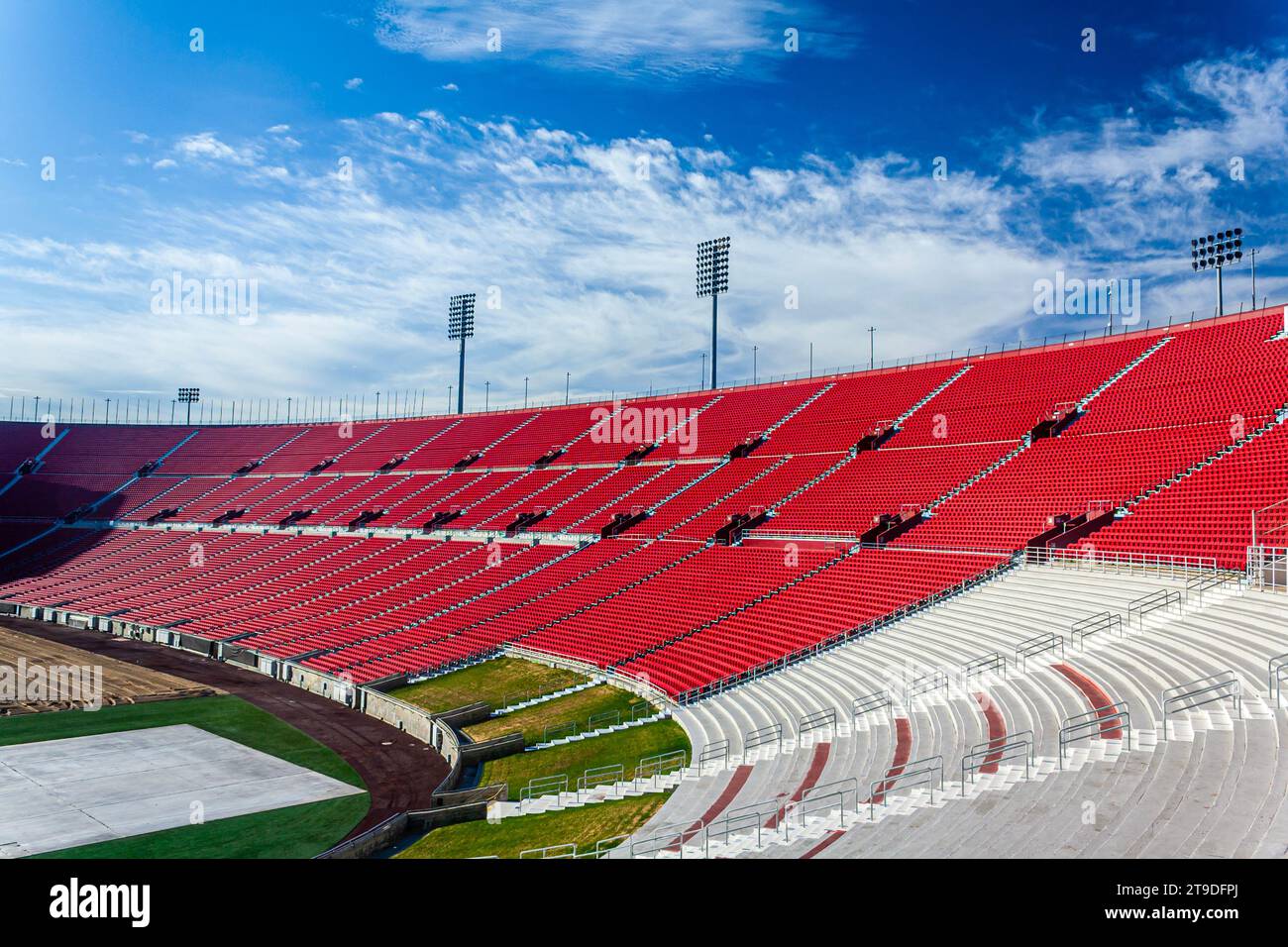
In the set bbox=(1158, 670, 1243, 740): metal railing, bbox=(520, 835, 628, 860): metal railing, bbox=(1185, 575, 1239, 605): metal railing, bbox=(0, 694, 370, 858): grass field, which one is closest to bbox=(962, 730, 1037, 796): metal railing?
bbox=(1158, 670, 1243, 740): metal railing

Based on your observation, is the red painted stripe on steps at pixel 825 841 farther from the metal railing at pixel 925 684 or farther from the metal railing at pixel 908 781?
the metal railing at pixel 925 684

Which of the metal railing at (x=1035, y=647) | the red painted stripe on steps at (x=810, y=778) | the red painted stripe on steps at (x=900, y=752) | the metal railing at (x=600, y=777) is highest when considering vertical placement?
the metal railing at (x=1035, y=647)

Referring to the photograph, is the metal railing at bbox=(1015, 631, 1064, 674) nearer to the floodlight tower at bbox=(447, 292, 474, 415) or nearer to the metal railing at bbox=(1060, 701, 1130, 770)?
the metal railing at bbox=(1060, 701, 1130, 770)

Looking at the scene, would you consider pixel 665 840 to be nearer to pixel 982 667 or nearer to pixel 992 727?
pixel 992 727

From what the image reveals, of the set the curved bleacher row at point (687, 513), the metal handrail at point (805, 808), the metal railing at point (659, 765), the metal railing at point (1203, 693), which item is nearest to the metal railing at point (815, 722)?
the metal railing at point (659, 765)

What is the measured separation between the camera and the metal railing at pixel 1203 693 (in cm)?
1208

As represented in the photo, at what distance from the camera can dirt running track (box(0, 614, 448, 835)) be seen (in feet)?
65.7

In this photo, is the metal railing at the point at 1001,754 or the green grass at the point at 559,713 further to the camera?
the green grass at the point at 559,713

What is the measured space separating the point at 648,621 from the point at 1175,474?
18.0 meters

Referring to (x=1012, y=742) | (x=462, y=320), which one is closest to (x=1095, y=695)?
(x=1012, y=742)

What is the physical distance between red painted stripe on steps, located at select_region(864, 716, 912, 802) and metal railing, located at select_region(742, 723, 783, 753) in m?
2.59

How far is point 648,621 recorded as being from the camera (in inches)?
1179

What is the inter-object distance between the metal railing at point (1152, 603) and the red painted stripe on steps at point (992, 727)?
4.33m
